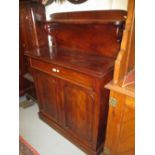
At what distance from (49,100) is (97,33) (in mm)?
915

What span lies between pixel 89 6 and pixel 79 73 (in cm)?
69

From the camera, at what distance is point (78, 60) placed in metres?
1.42

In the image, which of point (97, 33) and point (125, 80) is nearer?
point (125, 80)

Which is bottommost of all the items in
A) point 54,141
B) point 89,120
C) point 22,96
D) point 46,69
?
point 54,141

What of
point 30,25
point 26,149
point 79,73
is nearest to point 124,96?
point 79,73

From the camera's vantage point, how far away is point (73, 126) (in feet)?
5.43

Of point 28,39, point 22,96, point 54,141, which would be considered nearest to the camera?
point 54,141

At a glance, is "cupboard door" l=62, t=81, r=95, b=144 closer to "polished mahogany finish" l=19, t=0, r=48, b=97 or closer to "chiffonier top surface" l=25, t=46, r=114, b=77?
"chiffonier top surface" l=25, t=46, r=114, b=77

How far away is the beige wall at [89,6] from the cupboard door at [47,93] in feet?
2.49

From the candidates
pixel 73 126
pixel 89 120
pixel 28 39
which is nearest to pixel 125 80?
pixel 89 120

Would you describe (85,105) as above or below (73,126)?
above

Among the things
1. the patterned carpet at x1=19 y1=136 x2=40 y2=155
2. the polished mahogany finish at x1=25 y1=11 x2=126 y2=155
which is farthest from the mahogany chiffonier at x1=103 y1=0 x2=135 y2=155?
the patterned carpet at x1=19 y1=136 x2=40 y2=155

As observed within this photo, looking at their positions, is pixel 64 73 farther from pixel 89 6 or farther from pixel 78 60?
pixel 89 6
